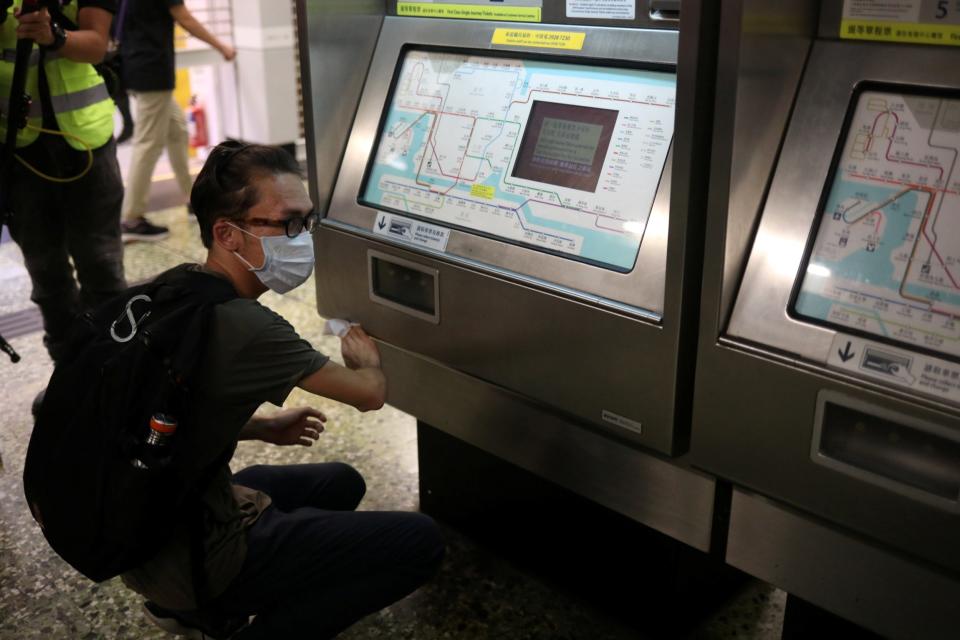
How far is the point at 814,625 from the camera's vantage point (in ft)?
5.75

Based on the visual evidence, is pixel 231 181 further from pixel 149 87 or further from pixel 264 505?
pixel 149 87

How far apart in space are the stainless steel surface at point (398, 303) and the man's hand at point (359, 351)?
0.13 m

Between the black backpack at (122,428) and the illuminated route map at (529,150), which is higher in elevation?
the illuminated route map at (529,150)

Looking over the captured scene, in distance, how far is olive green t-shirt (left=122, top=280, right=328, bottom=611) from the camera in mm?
1626

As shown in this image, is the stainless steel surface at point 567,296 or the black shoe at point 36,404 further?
the black shoe at point 36,404

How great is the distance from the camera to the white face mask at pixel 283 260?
1.76m

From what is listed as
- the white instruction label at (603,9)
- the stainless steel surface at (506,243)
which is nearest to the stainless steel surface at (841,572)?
the stainless steel surface at (506,243)

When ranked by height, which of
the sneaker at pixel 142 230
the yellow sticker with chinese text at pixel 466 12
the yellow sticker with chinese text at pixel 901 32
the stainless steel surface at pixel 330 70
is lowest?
the sneaker at pixel 142 230

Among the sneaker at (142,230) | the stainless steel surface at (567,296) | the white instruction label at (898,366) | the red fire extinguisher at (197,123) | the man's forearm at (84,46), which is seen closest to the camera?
the white instruction label at (898,366)

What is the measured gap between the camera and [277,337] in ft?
5.56

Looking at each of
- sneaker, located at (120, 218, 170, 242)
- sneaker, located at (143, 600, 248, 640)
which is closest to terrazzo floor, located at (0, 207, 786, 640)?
sneaker, located at (143, 600, 248, 640)

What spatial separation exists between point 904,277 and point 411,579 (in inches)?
43.2

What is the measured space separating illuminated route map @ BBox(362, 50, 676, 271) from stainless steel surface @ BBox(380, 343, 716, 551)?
1.13 ft

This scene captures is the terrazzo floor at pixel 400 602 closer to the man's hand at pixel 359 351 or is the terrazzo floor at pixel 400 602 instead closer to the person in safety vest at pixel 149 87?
the man's hand at pixel 359 351
